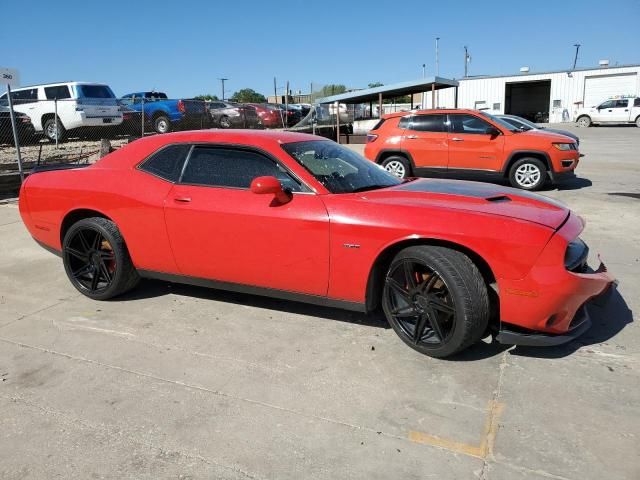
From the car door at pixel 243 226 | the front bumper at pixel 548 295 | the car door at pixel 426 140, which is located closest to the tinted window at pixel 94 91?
the car door at pixel 426 140

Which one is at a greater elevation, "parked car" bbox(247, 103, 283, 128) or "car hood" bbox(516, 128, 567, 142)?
"parked car" bbox(247, 103, 283, 128)

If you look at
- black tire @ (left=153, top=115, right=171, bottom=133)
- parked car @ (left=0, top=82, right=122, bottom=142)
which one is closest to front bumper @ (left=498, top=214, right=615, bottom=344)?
parked car @ (left=0, top=82, right=122, bottom=142)

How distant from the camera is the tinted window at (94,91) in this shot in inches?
612

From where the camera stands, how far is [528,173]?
994 cm

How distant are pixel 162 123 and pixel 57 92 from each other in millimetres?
3239

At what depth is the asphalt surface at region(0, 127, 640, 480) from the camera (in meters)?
2.41

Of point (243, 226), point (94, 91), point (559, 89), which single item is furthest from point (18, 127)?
point (559, 89)

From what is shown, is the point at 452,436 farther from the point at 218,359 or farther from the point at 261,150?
the point at 261,150

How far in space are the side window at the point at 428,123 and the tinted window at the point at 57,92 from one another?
10752 mm

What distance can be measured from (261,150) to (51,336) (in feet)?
6.83

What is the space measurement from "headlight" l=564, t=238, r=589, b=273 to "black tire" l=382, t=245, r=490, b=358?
0.52 m

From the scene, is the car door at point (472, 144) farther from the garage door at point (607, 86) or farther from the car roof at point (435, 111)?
the garage door at point (607, 86)

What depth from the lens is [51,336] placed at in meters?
3.86

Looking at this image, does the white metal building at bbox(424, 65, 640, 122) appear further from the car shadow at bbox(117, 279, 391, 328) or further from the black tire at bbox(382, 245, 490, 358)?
the black tire at bbox(382, 245, 490, 358)
